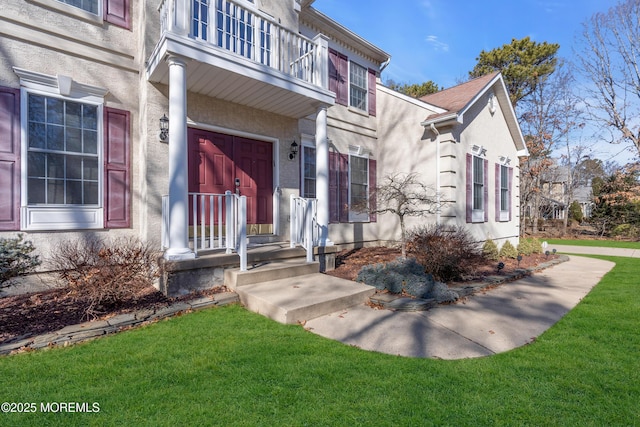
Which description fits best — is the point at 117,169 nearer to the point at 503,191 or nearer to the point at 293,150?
the point at 293,150

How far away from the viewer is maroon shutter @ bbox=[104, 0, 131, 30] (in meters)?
5.23

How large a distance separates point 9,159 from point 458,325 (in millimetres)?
6413

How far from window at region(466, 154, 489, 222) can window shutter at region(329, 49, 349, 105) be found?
388 centimetres

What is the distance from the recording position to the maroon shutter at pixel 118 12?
5227 millimetres

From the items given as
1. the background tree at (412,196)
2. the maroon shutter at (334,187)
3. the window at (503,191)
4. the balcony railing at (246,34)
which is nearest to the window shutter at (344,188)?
the maroon shutter at (334,187)

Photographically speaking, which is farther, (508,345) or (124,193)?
(124,193)

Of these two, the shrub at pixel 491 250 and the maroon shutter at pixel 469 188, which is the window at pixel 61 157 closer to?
the maroon shutter at pixel 469 188

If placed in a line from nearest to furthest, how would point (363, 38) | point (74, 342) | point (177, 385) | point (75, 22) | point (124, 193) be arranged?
point (177, 385) < point (74, 342) < point (75, 22) < point (124, 193) < point (363, 38)

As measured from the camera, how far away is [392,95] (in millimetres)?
9266

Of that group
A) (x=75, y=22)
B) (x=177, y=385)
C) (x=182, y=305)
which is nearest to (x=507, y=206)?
(x=182, y=305)

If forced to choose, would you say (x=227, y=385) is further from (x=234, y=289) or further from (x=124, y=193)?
(x=124, y=193)

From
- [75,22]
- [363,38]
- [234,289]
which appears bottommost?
[234,289]

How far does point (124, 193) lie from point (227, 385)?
4.28 metres

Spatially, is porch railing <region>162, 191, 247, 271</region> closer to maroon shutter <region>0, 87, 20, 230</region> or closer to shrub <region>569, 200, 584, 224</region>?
maroon shutter <region>0, 87, 20, 230</region>
